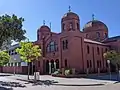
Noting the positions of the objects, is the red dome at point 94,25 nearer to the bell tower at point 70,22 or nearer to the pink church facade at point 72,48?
the pink church facade at point 72,48

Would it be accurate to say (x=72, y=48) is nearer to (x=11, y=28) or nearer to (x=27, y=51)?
(x=27, y=51)

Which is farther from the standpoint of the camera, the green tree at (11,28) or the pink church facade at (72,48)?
the pink church facade at (72,48)

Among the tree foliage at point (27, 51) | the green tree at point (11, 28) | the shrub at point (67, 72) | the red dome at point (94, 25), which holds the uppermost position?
the red dome at point (94, 25)

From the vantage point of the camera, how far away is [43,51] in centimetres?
4875

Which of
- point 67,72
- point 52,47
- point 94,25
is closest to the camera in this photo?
point 67,72

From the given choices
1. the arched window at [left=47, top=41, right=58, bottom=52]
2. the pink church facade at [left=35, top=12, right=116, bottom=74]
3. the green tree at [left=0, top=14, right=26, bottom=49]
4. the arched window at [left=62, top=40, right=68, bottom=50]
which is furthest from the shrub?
the green tree at [left=0, top=14, right=26, bottom=49]

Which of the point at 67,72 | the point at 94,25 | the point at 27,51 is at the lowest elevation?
the point at 67,72

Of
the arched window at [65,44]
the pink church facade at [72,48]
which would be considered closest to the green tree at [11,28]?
the pink church facade at [72,48]

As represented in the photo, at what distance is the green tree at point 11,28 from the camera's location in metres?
21.7

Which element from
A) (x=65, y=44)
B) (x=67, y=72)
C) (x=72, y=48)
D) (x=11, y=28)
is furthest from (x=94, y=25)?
(x=11, y=28)

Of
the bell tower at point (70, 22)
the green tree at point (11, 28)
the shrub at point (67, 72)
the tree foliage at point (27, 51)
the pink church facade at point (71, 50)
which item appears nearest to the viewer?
the green tree at point (11, 28)

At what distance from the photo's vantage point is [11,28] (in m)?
22.3

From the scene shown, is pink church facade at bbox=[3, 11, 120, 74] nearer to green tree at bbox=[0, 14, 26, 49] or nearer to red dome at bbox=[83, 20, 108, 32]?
red dome at bbox=[83, 20, 108, 32]

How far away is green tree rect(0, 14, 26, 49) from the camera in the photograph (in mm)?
21734
